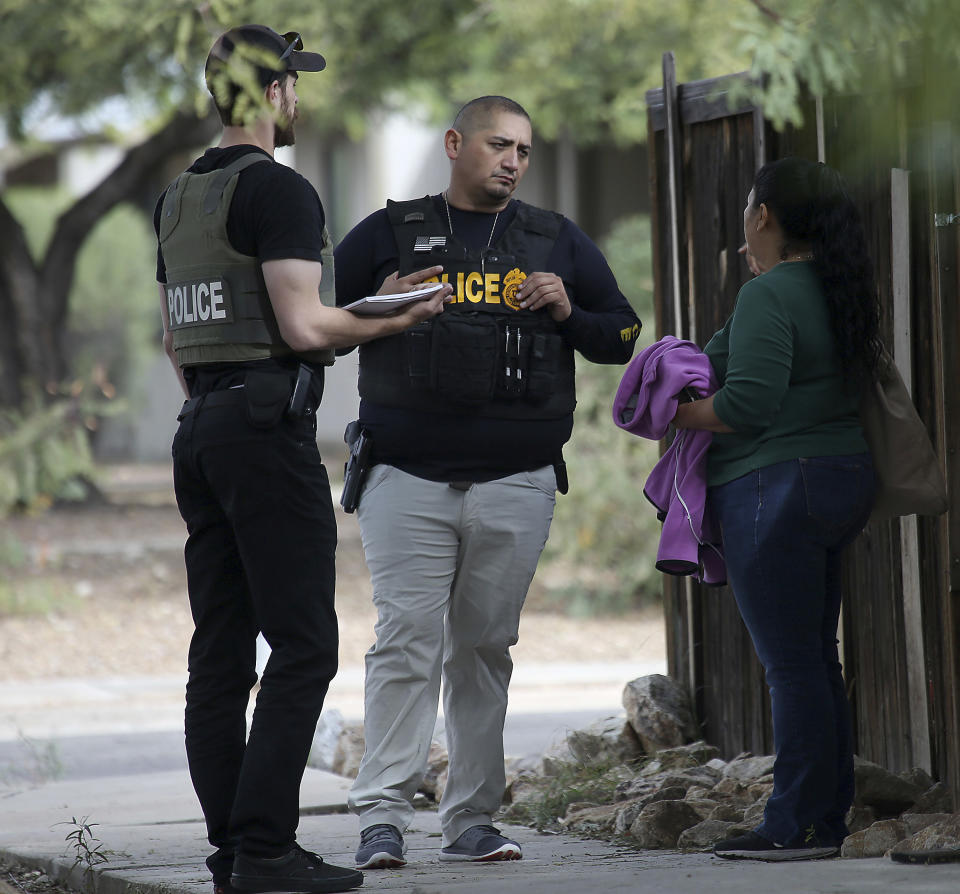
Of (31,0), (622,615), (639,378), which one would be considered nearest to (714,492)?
(639,378)

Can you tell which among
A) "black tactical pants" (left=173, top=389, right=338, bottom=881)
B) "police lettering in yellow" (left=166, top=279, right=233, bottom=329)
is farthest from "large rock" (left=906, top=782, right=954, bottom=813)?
"police lettering in yellow" (left=166, top=279, right=233, bottom=329)

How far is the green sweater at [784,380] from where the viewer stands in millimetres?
3814

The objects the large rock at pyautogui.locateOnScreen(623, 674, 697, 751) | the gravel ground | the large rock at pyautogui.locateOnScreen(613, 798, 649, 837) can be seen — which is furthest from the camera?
the gravel ground

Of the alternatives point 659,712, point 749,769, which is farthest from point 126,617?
point 749,769

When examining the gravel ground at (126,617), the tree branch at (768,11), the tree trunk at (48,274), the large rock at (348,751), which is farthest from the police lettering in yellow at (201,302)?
the tree trunk at (48,274)

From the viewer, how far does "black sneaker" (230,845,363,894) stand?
3502mm

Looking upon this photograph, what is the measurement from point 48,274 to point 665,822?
49.3 ft

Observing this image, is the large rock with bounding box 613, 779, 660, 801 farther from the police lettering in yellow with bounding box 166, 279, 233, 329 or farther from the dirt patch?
the police lettering in yellow with bounding box 166, 279, 233, 329

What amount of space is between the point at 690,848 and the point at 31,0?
11410mm

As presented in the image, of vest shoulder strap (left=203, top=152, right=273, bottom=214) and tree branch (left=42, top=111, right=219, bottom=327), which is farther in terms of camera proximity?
tree branch (left=42, top=111, right=219, bottom=327)

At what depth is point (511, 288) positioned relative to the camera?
14.0 ft

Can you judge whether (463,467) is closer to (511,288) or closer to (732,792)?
(511,288)

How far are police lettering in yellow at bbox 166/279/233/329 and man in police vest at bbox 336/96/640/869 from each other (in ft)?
2.48

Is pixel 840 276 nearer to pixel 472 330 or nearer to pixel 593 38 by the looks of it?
pixel 472 330
